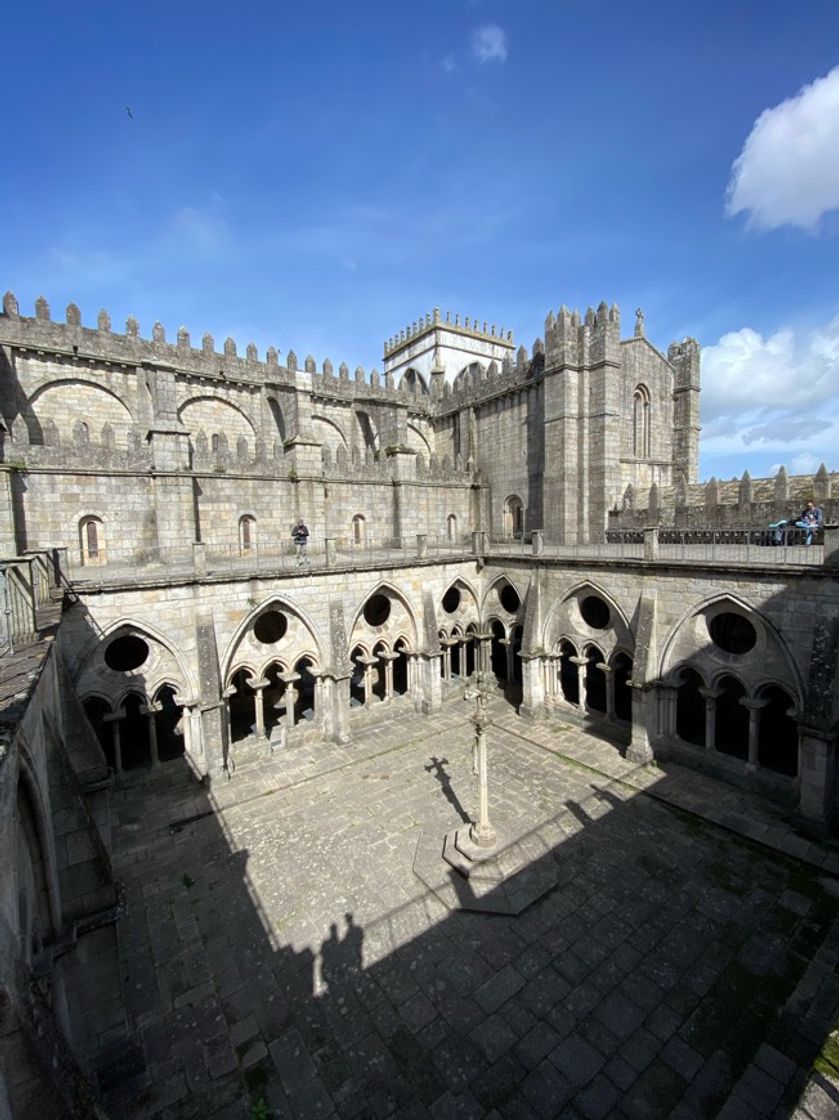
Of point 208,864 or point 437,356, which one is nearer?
point 208,864

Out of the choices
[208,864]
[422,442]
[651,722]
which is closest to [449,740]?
[651,722]

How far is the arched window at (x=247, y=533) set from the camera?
65.0 feet

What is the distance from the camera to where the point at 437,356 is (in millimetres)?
34625

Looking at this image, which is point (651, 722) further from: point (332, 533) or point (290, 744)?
point (332, 533)

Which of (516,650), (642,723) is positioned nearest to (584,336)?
(516,650)

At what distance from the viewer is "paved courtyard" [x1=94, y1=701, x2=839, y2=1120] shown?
21.5ft

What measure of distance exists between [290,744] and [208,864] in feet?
17.3

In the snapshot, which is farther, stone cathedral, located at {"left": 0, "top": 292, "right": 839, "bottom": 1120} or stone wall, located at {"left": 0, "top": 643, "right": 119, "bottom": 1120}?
stone cathedral, located at {"left": 0, "top": 292, "right": 839, "bottom": 1120}

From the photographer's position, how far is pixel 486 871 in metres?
10.0

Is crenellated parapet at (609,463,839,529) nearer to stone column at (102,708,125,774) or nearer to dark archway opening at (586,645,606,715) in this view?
dark archway opening at (586,645,606,715)

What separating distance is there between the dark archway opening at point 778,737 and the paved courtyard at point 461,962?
2473 millimetres

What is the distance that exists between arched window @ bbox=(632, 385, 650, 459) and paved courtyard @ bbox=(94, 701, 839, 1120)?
49.9 feet

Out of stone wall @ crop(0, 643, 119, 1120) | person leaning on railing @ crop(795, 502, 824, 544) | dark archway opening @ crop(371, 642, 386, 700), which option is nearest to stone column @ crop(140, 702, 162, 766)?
stone wall @ crop(0, 643, 119, 1120)

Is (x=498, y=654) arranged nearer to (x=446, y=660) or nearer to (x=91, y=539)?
(x=446, y=660)
